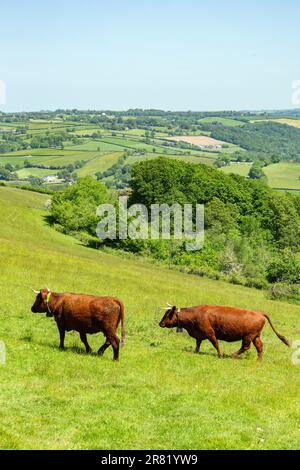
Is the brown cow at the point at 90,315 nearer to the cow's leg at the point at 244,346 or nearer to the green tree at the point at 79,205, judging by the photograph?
the cow's leg at the point at 244,346

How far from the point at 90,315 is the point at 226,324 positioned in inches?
219

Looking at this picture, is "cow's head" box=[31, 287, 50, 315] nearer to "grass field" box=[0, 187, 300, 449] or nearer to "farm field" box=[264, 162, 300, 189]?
"grass field" box=[0, 187, 300, 449]

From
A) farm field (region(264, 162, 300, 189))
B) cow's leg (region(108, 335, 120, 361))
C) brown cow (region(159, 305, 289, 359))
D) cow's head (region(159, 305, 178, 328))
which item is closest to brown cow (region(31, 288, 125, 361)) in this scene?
cow's leg (region(108, 335, 120, 361))

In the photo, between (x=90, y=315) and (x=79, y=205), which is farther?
(x=79, y=205)

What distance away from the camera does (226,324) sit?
21438mm

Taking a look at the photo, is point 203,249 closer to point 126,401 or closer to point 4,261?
point 4,261

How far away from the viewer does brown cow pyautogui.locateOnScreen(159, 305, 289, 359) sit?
2136 cm

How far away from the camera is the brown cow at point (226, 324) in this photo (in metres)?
21.4

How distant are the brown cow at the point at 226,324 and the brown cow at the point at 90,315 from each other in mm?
3404

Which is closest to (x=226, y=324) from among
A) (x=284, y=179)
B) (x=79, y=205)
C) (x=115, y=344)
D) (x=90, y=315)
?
(x=115, y=344)

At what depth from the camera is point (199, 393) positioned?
635 inches

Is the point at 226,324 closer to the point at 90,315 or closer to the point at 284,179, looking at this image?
the point at 90,315
